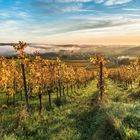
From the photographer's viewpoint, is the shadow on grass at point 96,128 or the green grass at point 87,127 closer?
the green grass at point 87,127

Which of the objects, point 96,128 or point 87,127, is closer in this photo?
point 96,128

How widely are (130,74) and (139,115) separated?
265 ft

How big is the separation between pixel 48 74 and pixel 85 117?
1581 inches

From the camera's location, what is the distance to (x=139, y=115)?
23656mm

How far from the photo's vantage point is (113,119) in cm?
2262

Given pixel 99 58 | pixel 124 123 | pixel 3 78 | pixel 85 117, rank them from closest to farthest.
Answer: pixel 124 123 < pixel 85 117 < pixel 99 58 < pixel 3 78

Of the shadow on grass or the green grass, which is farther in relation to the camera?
the shadow on grass

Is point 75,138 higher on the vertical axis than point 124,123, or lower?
lower

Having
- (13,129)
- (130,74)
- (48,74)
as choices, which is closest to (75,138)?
(13,129)

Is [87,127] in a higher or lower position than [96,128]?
lower

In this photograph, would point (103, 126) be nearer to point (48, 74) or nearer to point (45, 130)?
point (45, 130)

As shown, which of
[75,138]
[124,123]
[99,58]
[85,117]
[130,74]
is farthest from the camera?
[130,74]

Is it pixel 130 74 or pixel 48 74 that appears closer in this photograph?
pixel 48 74

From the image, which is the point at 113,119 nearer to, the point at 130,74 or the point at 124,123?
the point at 124,123
